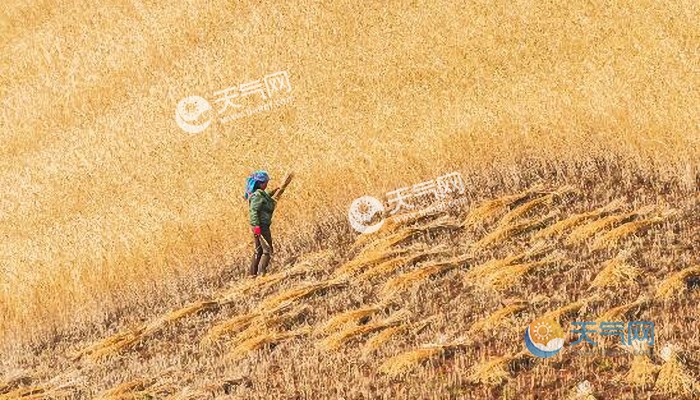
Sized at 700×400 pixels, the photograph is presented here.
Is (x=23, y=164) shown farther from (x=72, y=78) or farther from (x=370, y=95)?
(x=370, y=95)

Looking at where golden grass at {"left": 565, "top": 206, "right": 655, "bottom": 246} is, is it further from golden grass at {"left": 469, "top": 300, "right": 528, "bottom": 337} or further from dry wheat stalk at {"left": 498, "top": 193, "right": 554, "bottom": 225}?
golden grass at {"left": 469, "top": 300, "right": 528, "bottom": 337}

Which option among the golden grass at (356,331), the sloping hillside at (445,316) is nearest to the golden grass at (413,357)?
the sloping hillside at (445,316)

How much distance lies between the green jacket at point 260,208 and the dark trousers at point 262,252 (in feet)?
0.37

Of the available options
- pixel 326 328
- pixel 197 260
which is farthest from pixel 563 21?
pixel 326 328

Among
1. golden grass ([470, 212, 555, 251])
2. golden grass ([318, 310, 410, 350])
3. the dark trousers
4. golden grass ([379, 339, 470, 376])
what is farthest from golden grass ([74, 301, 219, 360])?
golden grass ([379, 339, 470, 376])

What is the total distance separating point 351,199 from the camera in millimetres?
16672

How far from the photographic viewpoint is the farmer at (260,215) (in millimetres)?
14953

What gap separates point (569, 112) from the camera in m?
17.1

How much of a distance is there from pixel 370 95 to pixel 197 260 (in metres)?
5.12

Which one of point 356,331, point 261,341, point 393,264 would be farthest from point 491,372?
point 393,264

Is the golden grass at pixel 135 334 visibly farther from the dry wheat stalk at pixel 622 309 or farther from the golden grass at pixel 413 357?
the dry wheat stalk at pixel 622 309

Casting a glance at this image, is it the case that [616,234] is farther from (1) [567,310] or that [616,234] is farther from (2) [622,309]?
(2) [622,309]

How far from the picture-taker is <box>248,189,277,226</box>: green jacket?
14.9 metres

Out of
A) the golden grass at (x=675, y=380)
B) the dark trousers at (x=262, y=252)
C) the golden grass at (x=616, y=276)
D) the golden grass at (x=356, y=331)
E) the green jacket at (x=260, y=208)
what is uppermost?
the green jacket at (x=260, y=208)
